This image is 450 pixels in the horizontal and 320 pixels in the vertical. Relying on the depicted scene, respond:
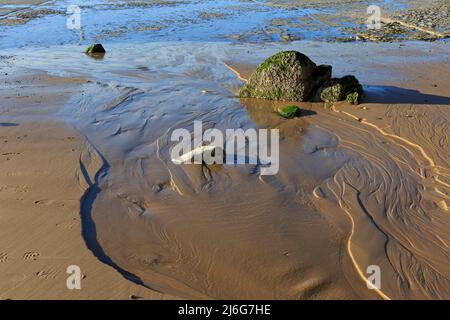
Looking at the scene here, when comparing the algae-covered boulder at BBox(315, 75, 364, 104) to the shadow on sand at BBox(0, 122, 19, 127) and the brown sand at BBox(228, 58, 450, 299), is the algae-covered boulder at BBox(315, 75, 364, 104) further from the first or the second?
the shadow on sand at BBox(0, 122, 19, 127)

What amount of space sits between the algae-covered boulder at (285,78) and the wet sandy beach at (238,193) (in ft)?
1.60

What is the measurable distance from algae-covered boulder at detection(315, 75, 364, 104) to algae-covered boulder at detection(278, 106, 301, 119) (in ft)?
4.19

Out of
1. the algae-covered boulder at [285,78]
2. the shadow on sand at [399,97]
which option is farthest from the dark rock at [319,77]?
the shadow on sand at [399,97]

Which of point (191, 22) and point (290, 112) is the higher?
point (191, 22)

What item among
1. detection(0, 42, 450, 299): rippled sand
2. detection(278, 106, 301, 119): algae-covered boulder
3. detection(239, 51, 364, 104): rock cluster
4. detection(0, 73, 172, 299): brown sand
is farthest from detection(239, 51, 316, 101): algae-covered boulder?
detection(0, 73, 172, 299): brown sand

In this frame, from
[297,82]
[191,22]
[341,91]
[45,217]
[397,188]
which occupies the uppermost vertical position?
[191,22]

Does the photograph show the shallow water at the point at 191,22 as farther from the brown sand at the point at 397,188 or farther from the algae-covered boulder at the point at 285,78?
the brown sand at the point at 397,188

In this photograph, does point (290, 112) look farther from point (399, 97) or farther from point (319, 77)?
point (399, 97)

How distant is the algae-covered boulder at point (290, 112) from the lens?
1071cm

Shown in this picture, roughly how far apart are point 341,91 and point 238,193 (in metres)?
5.69

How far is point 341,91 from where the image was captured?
11422 mm

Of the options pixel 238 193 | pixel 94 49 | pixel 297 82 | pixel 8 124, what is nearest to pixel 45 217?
pixel 238 193
